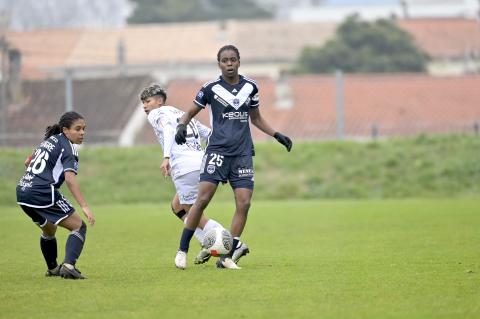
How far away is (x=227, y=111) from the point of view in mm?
11891

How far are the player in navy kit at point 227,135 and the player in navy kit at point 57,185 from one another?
1176 millimetres

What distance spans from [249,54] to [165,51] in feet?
18.9

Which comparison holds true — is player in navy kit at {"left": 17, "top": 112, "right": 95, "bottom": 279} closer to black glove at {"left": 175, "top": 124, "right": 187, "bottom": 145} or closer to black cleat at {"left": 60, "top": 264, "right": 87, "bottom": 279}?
black cleat at {"left": 60, "top": 264, "right": 87, "bottom": 279}

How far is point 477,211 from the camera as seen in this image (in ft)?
70.5

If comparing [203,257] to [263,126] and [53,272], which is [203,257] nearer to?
[263,126]

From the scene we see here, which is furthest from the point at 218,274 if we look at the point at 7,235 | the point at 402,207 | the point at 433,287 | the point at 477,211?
the point at 402,207

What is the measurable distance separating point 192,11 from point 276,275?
93640 mm

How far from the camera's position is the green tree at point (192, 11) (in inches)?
3863

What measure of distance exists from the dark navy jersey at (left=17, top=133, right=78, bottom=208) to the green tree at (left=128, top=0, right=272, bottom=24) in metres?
86.1

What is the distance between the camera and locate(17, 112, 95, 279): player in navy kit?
1111cm

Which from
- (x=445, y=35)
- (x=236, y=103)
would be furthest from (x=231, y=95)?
(x=445, y=35)

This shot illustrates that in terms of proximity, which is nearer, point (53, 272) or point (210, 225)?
point (53, 272)

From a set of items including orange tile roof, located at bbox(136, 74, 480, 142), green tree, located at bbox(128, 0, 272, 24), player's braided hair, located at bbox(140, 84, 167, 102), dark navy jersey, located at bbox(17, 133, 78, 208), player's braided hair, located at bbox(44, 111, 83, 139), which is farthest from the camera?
green tree, located at bbox(128, 0, 272, 24)

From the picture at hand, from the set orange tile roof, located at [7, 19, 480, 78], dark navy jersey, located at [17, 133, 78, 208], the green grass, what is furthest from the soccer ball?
orange tile roof, located at [7, 19, 480, 78]
